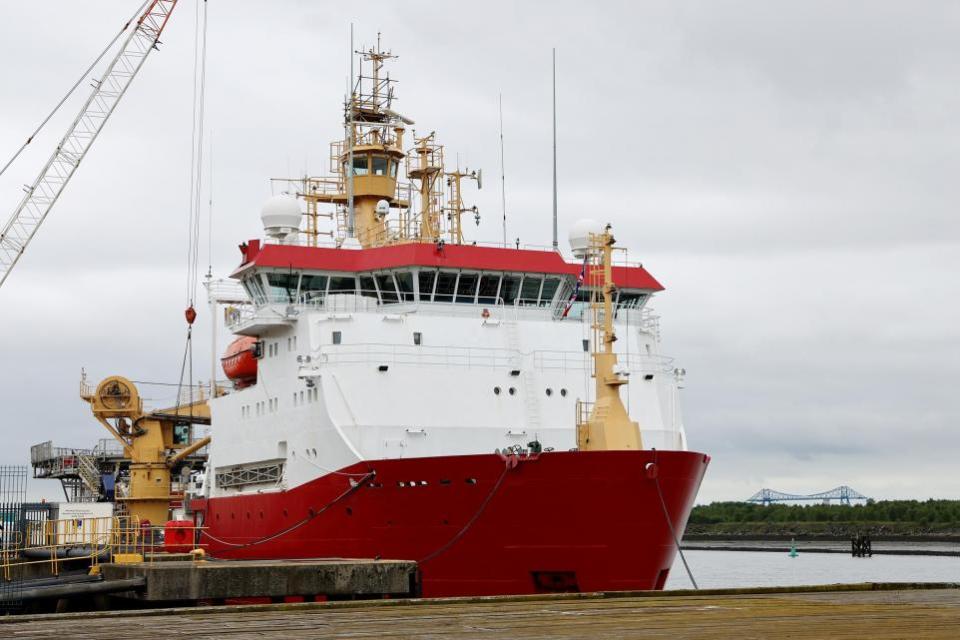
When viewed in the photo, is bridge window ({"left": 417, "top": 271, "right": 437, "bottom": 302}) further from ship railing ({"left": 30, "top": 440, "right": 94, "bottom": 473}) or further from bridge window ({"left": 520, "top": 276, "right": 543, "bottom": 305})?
ship railing ({"left": 30, "top": 440, "right": 94, "bottom": 473})

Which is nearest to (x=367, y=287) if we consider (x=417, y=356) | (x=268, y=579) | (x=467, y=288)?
(x=467, y=288)

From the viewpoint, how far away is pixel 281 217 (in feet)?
129

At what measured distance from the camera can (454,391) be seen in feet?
107

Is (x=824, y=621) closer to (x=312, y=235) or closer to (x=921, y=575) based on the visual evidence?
(x=312, y=235)

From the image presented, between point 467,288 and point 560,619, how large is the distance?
21.3 metres

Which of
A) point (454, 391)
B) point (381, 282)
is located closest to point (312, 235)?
point (381, 282)

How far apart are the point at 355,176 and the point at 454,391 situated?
14218 millimetres

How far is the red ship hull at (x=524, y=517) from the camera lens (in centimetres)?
2747

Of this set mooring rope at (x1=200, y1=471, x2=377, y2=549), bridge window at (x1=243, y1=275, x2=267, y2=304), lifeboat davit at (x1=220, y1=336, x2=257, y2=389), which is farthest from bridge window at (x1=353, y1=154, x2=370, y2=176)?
mooring rope at (x1=200, y1=471, x2=377, y2=549)

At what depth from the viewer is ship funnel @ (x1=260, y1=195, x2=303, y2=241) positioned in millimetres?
39281

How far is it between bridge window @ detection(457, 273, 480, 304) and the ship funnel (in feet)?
22.5

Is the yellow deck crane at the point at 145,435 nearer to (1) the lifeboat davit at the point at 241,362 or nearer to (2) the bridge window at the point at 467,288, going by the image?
(1) the lifeboat davit at the point at 241,362

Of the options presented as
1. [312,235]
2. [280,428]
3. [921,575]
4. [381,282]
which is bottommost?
[921,575]

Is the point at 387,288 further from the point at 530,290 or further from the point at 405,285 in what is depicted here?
the point at 530,290
